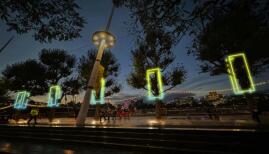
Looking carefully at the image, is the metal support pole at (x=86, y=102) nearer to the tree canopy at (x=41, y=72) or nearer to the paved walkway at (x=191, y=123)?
the paved walkway at (x=191, y=123)

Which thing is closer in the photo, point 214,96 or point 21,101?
point 214,96

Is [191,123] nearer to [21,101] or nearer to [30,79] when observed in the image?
[21,101]

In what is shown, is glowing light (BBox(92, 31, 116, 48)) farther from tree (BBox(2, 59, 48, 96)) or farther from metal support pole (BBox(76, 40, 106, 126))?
tree (BBox(2, 59, 48, 96))

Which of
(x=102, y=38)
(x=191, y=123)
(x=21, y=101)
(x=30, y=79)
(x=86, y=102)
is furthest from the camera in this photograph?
(x=30, y=79)

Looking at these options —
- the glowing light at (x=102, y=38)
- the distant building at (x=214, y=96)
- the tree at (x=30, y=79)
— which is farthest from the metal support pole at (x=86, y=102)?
the tree at (x=30, y=79)

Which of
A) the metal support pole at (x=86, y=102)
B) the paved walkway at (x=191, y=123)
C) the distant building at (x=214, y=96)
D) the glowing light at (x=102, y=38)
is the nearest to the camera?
the paved walkway at (x=191, y=123)

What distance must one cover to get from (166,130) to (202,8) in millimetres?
4880

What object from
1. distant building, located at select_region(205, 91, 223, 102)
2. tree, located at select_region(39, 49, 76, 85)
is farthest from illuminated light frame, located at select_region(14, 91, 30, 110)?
distant building, located at select_region(205, 91, 223, 102)

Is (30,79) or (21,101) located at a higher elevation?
(30,79)

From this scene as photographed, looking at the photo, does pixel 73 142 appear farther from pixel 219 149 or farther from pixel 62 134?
pixel 219 149

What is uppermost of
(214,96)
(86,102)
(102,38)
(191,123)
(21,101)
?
(102,38)

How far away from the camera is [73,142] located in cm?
967

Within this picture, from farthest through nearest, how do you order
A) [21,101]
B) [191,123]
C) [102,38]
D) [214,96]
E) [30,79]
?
1. [30,79]
2. [21,101]
3. [214,96]
4. [102,38]
5. [191,123]

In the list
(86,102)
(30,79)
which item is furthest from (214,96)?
(30,79)
